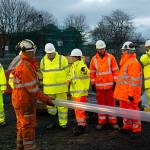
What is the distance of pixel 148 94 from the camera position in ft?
33.0

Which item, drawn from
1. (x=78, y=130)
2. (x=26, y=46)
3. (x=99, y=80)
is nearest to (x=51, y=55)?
(x=99, y=80)

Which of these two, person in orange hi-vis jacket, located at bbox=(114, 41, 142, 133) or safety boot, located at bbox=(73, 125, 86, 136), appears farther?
safety boot, located at bbox=(73, 125, 86, 136)

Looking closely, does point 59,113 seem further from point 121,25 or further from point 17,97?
point 121,25

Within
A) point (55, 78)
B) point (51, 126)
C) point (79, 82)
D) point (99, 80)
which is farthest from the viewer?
point (51, 126)

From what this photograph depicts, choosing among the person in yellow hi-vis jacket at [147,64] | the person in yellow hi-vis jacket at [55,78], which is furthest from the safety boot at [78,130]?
the person in yellow hi-vis jacket at [147,64]

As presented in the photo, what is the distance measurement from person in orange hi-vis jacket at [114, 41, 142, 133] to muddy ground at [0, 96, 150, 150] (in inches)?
Result: 11.9

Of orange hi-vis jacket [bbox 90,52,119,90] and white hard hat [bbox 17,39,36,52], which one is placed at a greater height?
white hard hat [bbox 17,39,36,52]

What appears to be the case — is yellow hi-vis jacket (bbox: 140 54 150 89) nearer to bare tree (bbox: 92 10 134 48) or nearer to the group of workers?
Answer: the group of workers

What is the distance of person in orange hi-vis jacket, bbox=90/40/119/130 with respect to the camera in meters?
9.23

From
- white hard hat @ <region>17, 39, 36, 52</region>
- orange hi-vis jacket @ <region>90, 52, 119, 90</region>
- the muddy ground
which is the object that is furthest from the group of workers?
white hard hat @ <region>17, 39, 36, 52</region>

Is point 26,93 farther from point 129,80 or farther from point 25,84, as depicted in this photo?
point 129,80

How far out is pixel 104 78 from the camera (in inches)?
364

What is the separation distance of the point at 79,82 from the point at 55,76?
609 mm

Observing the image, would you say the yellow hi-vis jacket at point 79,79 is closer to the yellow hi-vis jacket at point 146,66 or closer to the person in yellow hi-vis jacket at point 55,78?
the person in yellow hi-vis jacket at point 55,78
